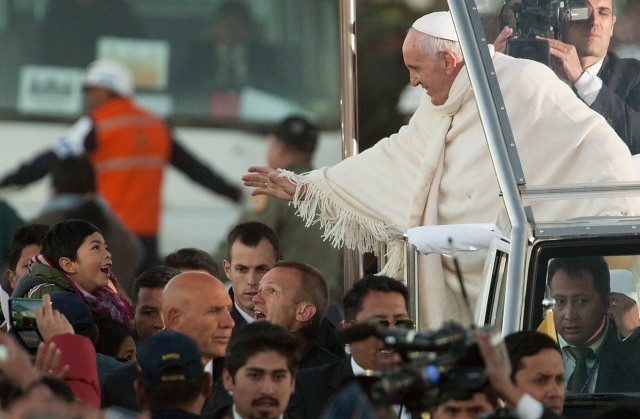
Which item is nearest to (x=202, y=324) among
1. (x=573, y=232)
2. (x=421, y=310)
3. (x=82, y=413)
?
(x=421, y=310)

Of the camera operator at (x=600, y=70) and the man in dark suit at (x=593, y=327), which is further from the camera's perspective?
the camera operator at (x=600, y=70)

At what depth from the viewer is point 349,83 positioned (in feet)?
29.0

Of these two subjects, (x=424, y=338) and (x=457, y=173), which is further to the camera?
(x=457, y=173)

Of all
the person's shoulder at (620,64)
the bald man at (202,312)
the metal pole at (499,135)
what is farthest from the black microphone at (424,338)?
the person's shoulder at (620,64)

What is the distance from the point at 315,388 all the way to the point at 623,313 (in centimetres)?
122

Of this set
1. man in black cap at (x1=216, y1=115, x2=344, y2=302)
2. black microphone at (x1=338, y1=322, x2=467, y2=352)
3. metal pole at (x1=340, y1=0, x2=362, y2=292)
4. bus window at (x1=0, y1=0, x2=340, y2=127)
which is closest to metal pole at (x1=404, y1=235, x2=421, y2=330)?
metal pole at (x1=340, y1=0, x2=362, y2=292)

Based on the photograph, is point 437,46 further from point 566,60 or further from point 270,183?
point 270,183

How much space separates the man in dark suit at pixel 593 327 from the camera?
21.0 ft

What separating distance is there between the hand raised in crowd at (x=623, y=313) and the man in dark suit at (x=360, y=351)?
0.81 m

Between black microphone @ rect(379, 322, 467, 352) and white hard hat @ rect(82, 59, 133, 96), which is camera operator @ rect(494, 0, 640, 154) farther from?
white hard hat @ rect(82, 59, 133, 96)

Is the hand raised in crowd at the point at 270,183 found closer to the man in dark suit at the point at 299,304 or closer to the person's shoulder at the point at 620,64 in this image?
the man in dark suit at the point at 299,304

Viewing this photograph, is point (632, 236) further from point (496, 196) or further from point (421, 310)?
point (421, 310)

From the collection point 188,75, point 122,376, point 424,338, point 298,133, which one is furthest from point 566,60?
point 188,75

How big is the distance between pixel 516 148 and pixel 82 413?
9.96ft
